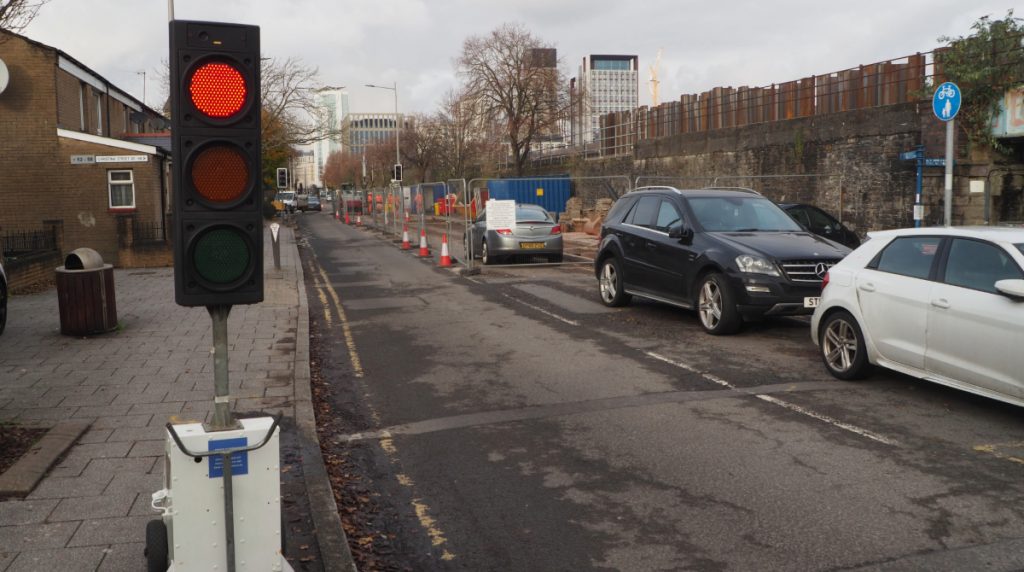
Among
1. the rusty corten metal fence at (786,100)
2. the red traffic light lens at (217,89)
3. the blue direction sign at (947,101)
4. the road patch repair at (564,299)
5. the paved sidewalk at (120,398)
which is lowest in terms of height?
the paved sidewalk at (120,398)

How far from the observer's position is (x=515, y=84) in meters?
48.7

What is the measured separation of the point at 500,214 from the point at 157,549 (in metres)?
17.4

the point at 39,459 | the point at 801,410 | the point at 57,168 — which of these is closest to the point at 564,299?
the point at 801,410

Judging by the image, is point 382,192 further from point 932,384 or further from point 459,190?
point 932,384

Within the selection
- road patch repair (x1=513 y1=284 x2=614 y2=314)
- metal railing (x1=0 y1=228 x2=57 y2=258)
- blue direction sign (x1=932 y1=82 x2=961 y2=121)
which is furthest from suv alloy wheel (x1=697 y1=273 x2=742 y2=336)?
metal railing (x1=0 y1=228 x2=57 y2=258)

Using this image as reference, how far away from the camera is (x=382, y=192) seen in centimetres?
4603

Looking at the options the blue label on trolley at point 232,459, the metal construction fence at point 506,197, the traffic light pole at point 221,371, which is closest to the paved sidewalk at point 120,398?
the blue label on trolley at point 232,459

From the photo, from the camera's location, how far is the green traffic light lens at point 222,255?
147 inches

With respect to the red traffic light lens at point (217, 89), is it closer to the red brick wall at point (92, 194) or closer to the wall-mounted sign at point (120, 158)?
the red brick wall at point (92, 194)

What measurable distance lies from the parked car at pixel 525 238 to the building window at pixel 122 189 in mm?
10960

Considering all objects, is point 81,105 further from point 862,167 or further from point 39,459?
point 39,459

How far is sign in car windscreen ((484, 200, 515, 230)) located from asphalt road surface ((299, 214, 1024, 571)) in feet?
32.1

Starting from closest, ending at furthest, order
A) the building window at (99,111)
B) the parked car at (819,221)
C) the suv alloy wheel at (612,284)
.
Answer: the suv alloy wheel at (612,284) → the parked car at (819,221) → the building window at (99,111)

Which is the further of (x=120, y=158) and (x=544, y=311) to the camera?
(x=120, y=158)
